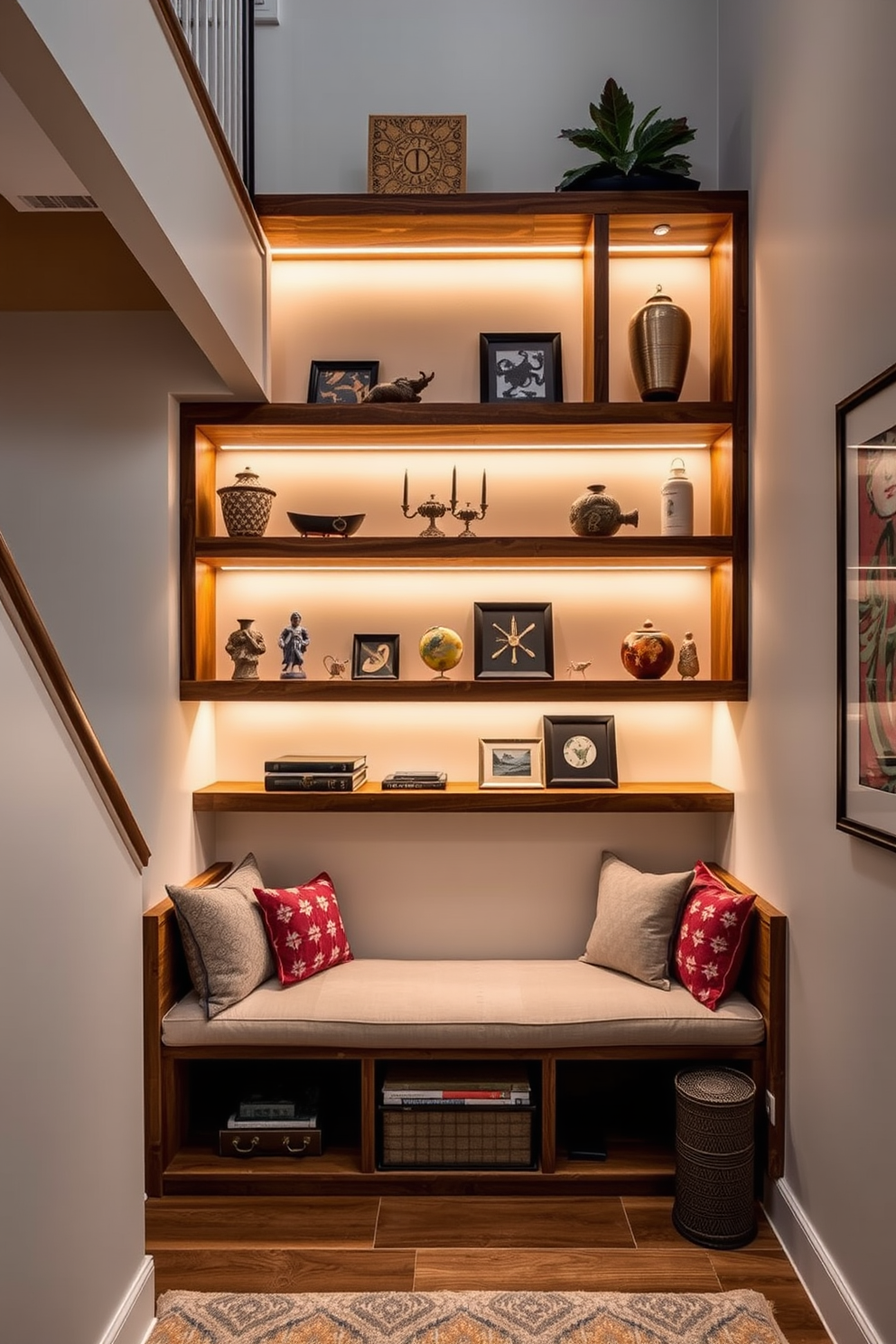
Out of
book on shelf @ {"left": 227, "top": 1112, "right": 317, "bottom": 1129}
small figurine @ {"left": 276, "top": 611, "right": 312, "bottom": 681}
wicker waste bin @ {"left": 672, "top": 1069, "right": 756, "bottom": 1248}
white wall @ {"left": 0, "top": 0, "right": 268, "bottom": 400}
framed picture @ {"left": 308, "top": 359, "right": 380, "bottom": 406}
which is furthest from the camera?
framed picture @ {"left": 308, "top": 359, "right": 380, "bottom": 406}

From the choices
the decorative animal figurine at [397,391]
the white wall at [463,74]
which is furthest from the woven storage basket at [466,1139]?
the white wall at [463,74]

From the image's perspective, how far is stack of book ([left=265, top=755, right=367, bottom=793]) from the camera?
2926 millimetres

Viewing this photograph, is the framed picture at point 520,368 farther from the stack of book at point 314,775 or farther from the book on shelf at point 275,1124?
the book on shelf at point 275,1124

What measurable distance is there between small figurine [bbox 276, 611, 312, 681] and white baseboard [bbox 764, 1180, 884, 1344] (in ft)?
6.56

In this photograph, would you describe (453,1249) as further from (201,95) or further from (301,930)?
(201,95)

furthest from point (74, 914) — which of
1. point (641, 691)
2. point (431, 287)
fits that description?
point (431, 287)

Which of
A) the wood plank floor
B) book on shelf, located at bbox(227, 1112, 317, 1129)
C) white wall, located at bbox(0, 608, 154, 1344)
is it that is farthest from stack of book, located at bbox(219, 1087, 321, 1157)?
white wall, located at bbox(0, 608, 154, 1344)

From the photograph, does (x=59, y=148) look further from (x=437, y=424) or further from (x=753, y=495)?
(x=753, y=495)

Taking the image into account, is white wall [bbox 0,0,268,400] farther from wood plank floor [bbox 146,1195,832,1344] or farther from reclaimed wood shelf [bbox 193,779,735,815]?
wood plank floor [bbox 146,1195,832,1344]

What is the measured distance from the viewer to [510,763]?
3.04 metres

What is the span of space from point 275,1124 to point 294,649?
4.67ft

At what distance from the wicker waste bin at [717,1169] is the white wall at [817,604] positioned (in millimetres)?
112

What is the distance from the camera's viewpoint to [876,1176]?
1827 millimetres

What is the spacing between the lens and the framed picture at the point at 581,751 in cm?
299
